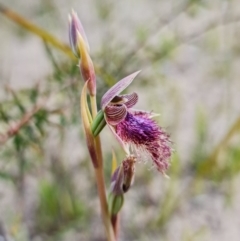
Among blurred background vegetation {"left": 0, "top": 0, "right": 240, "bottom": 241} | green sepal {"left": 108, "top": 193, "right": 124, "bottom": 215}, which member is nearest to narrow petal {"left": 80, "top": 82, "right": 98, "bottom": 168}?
green sepal {"left": 108, "top": 193, "right": 124, "bottom": 215}

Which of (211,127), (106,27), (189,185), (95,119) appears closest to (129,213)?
(189,185)

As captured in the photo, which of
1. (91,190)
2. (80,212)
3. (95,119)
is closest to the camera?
(95,119)

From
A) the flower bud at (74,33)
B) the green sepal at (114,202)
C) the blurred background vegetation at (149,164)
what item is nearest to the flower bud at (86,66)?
the flower bud at (74,33)

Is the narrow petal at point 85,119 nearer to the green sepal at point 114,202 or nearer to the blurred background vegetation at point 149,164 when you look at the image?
the green sepal at point 114,202

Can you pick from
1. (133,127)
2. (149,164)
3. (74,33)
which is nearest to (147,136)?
(133,127)

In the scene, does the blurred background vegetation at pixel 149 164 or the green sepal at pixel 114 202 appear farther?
the blurred background vegetation at pixel 149 164

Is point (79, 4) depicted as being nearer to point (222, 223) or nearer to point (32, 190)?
point (32, 190)

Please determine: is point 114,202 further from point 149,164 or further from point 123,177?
point 149,164
